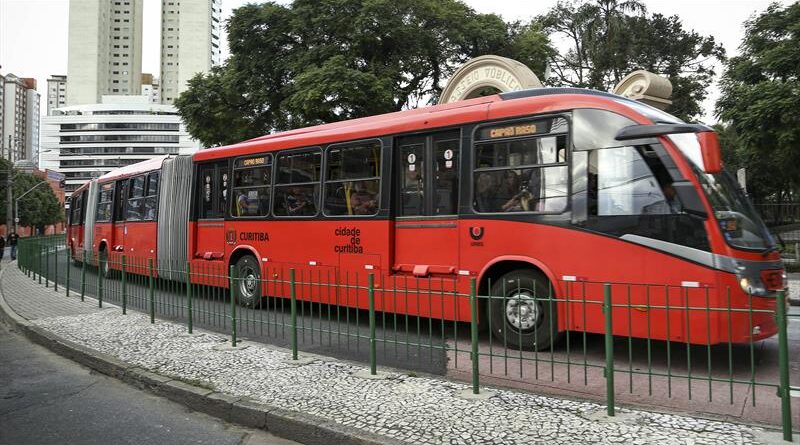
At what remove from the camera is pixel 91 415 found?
4.98 m

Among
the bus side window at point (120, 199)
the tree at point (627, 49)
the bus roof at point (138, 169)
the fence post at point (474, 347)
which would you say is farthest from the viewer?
the tree at point (627, 49)

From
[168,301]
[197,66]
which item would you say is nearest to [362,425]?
[168,301]

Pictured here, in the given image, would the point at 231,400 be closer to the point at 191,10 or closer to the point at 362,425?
the point at 362,425

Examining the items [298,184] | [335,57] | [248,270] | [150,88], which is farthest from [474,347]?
[150,88]

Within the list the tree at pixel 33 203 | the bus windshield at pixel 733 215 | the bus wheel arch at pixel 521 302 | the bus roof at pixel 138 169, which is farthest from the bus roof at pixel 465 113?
the tree at pixel 33 203

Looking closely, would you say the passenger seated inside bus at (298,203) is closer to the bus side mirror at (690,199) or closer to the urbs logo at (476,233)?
the urbs logo at (476,233)

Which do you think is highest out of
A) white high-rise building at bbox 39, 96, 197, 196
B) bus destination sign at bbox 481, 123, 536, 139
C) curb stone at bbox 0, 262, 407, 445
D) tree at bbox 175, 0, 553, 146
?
white high-rise building at bbox 39, 96, 197, 196

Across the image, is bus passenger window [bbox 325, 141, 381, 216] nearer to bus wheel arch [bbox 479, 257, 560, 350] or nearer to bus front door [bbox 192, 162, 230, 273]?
bus wheel arch [bbox 479, 257, 560, 350]

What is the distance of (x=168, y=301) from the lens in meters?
9.02

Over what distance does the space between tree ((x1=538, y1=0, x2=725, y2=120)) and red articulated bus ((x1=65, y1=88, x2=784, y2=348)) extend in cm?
2399

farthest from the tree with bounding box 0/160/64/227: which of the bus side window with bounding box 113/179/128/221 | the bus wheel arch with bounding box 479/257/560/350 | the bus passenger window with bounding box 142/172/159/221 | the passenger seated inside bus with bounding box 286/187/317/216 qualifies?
the bus wheel arch with bounding box 479/257/560/350

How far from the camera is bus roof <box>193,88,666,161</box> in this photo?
6332 mm

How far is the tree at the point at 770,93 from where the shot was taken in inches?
569

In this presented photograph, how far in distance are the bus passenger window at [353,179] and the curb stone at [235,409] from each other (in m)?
3.63
